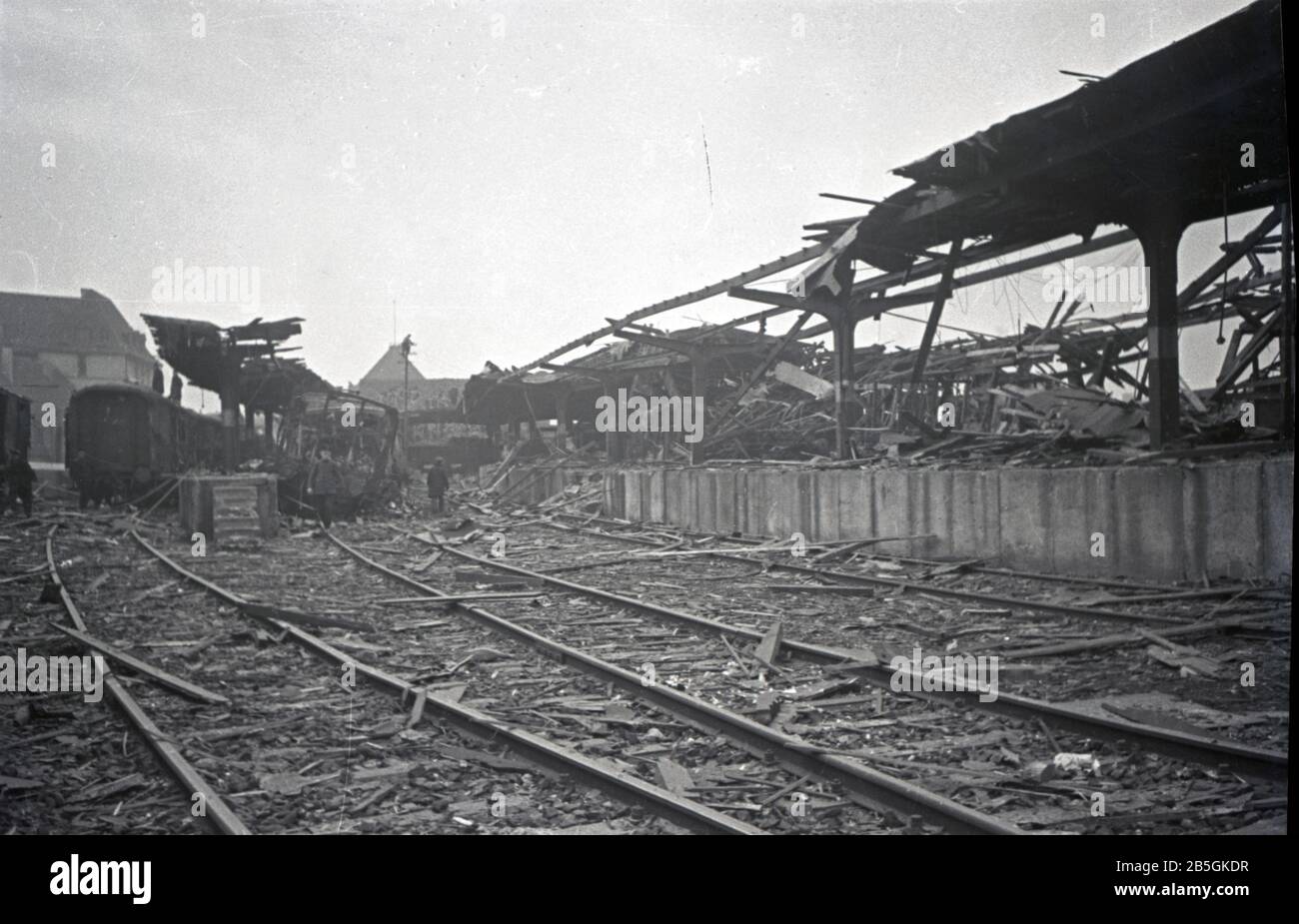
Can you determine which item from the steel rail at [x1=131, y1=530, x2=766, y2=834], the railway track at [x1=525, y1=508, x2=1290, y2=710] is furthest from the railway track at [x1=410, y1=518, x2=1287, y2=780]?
the steel rail at [x1=131, y1=530, x2=766, y2=834]

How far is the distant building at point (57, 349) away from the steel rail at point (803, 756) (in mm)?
28715

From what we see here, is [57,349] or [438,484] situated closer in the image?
[438,484]

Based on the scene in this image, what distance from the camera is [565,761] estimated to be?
4719 millimetres

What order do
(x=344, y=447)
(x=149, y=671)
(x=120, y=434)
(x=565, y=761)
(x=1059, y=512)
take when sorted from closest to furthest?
(x=565, y=761) → (x=149, y=671) → (x=1059, y=512) → (x=120, y=434) → (x=344, y=447)

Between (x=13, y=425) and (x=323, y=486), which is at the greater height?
(x=13, y=425)

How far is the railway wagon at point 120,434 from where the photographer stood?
22.2m

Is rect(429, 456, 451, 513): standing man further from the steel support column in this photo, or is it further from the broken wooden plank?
the steel support column

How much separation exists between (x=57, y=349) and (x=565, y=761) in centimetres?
3543

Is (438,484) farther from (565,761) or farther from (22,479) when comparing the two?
(565,761)

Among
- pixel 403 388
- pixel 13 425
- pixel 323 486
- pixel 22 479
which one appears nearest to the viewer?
pixel 22 479

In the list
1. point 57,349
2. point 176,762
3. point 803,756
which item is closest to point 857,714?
point 803,756

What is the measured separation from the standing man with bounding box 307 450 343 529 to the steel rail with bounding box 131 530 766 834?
13.7m

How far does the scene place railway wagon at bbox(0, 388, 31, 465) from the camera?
20.6 m

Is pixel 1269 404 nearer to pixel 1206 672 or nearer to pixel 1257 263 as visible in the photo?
pixel 1257 263
